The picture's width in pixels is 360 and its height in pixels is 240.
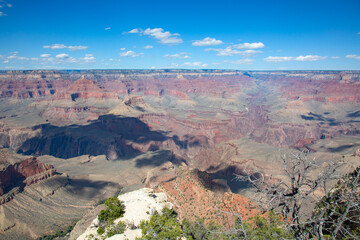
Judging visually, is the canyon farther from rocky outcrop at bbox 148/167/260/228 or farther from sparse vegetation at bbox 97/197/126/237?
sparse vegetation at bbox 97/197/126/237

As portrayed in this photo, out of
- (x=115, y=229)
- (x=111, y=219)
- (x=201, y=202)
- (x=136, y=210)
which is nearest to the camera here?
(x=115, y=229)

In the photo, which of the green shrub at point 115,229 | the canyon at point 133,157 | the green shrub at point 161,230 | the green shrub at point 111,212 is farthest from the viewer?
the canyon at point 133,157

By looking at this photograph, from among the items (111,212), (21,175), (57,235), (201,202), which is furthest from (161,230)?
(21,175)

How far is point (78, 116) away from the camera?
614ft

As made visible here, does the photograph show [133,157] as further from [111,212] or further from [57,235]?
[111,212]

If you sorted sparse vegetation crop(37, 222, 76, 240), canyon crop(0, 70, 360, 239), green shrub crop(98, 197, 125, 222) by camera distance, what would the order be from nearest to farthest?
green shrub crop(98, 197, 125, 222), sparse vegetation crop(37, 222, 76, 240), canyon crop(0, 70, 360, 239)

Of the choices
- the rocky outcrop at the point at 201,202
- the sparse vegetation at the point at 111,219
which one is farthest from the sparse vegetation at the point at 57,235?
the rocky outcrop at the point at 201,202

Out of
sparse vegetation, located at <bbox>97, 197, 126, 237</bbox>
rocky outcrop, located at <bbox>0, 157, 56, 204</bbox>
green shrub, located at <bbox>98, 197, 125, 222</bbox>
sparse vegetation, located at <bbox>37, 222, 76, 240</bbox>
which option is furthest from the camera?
rocky outcrop, located at <bbox>0, 157, 56, 204</bbox>

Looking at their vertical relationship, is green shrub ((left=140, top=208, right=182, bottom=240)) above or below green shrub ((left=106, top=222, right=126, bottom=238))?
above

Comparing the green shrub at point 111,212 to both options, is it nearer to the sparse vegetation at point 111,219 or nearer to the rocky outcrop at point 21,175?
the sparse vegetation at point 111,219

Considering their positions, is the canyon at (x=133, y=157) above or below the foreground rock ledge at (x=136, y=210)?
below

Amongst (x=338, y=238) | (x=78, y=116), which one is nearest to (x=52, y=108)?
(x=78, y=116)

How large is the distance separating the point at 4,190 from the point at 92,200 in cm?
2232

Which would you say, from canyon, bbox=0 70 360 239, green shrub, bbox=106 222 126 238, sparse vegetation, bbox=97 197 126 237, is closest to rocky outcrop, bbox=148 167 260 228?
canyon, bbox=0 70 360 239
